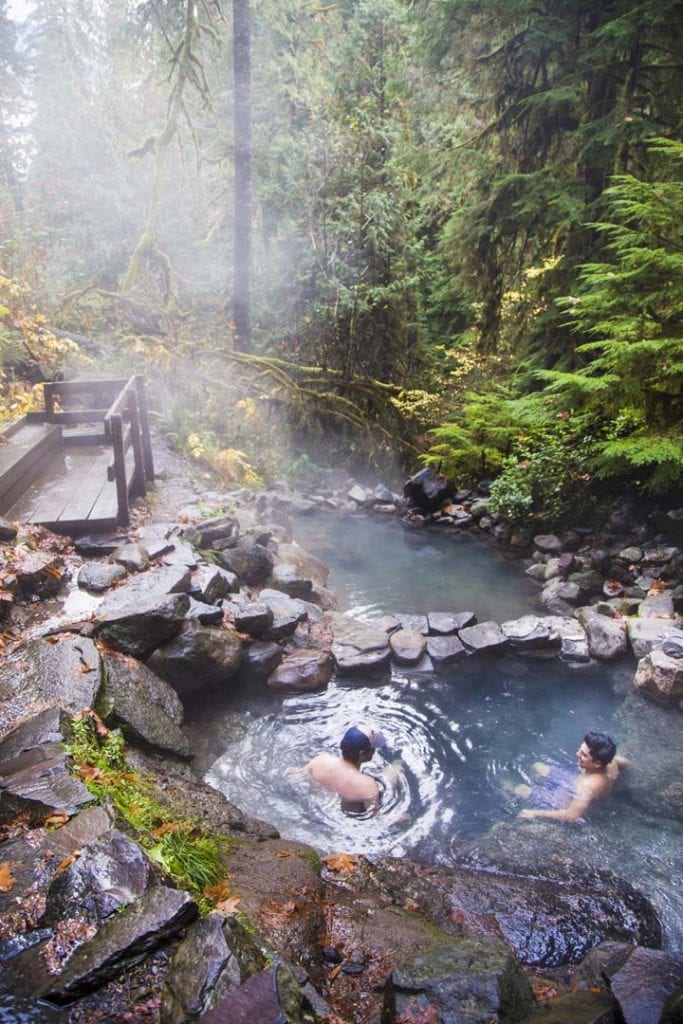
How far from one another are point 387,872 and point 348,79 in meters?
17.1

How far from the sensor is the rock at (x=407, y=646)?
764 centimetres

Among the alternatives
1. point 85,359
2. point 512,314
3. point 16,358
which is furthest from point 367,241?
point 16,358

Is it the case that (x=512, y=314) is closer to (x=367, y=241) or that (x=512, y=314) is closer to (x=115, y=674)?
(x=367, y=241)

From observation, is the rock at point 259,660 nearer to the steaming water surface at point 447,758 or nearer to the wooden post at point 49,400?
the steaming water surface at point 447,758

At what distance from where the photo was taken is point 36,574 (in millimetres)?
5965

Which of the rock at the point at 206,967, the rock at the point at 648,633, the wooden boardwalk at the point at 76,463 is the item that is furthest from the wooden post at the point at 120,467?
the rock at the point at 648,633

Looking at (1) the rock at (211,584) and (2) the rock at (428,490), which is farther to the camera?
(2) the rock at (428,490)

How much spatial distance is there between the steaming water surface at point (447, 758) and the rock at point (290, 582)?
5.36 feet

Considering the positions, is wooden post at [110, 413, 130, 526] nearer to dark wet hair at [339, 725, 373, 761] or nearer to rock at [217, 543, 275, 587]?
rock at [217, 543, 275, 587]

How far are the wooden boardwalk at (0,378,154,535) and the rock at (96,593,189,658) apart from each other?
1.80 m

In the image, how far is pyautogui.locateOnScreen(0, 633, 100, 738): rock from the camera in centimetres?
444

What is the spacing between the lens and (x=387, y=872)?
15.1ft

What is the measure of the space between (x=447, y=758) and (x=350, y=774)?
1.19 m

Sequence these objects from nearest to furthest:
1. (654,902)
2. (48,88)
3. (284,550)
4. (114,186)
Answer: (654,902) < (284,550) < (114,186) < (48,88)
